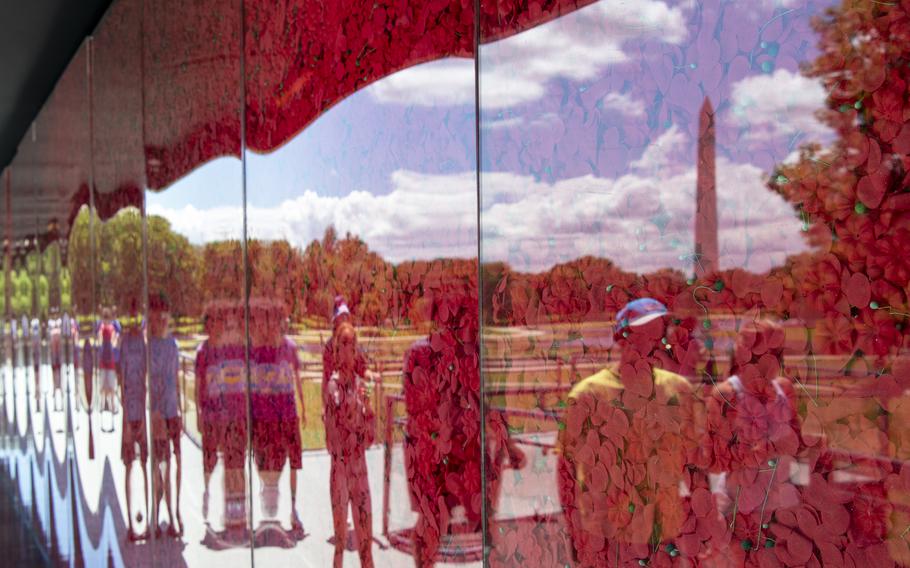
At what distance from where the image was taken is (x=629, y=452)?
124 centimetres

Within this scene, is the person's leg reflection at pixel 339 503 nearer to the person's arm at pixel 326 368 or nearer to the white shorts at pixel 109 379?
the person's arm at pixel 326 368

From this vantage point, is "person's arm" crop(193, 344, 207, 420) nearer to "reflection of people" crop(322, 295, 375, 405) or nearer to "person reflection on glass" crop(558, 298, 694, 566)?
"reflection of people" crop(322, 295, 375, 405)

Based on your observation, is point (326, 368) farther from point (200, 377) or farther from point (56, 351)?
point (56, 351)

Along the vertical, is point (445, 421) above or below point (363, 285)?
below

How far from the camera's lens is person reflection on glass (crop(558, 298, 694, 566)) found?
1169mm

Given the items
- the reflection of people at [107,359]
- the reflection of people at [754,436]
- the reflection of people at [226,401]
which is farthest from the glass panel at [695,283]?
the reflection of people at [107,359]

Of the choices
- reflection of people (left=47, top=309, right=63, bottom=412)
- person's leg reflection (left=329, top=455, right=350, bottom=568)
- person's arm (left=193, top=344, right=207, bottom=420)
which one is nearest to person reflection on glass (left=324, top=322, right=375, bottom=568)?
person's leg reflection (left=329, top=455, right=350, bottom=568)

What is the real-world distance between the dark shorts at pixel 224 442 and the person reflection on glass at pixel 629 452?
177 cm

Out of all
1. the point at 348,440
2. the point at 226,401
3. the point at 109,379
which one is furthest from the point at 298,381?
the point at 109,379

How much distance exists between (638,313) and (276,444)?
1648 mm

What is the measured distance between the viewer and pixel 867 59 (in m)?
0.92

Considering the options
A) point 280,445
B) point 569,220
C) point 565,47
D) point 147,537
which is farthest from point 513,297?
point 147,537

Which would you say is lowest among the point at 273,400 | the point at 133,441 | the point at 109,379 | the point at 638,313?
the point at 133,441

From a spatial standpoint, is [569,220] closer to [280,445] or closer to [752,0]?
[752,0]
